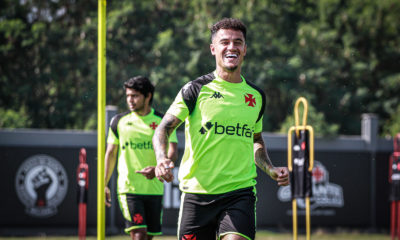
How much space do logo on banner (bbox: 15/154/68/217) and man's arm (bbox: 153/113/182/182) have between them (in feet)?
34.7

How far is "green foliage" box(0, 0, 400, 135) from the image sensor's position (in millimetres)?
24344

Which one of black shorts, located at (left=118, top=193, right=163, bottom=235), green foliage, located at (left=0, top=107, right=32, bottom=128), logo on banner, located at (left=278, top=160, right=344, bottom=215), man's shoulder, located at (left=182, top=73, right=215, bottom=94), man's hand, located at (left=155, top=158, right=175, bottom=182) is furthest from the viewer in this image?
green foliage, located at (left=0, top=107, right=32, bottom=128)

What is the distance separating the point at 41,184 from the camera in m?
14.4

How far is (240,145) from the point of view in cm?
455

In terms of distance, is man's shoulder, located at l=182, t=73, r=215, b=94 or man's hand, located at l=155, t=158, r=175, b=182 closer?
man's hand, located at l=155, t=158, r=175, b=182

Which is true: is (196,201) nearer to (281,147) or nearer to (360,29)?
(281,147)

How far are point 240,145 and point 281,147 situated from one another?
11.8 m

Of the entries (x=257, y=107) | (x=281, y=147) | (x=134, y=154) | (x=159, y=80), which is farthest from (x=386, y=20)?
(x=257, y=107)

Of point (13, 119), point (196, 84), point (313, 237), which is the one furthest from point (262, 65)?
point (196, 84)

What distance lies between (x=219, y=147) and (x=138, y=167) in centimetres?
293

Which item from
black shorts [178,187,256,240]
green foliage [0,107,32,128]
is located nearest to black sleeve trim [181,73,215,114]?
black shorts [178,187,256,240]

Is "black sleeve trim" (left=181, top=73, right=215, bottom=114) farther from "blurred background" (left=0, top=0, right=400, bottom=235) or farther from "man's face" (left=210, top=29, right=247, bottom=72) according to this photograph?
"blurred background" (left=0, top=0, right=400, bottom=235)

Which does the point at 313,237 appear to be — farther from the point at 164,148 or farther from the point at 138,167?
the point at 164,148

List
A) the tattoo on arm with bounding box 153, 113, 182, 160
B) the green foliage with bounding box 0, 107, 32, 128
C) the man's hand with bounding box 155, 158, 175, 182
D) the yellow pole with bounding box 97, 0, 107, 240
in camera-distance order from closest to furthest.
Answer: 1. the man's hand with bounding box 155, 158, 175, 182
2. the tattoo on arm with bounding box 153, 113, 182, 160
3. the yellow pole with bounding box 97, 0, 107, 240
4. the green foliage with bounding box 0, 107, 32, 128
